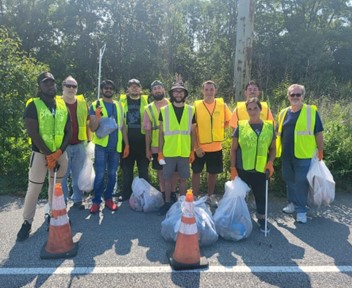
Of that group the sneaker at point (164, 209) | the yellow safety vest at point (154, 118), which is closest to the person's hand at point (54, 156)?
the yellow safety vest at point (154, 118)

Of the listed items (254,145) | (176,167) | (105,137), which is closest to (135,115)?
(105,137)

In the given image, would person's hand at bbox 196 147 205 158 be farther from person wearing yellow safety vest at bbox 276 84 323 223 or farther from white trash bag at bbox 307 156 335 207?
white trash bag at bbox 307 156 335 207

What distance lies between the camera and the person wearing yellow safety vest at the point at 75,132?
4.96 m

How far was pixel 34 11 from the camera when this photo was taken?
Result: 24.5 m

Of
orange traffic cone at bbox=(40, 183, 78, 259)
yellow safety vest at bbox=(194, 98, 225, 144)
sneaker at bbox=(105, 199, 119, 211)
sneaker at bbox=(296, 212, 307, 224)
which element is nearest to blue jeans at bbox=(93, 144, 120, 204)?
sneaker at bbox=(105, 199, 119, 211)

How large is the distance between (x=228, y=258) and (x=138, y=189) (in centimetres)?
199

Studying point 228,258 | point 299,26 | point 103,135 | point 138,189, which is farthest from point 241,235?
point 299,26

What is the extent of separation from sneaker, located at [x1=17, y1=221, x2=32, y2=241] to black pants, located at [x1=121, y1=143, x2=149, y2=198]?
1.82m

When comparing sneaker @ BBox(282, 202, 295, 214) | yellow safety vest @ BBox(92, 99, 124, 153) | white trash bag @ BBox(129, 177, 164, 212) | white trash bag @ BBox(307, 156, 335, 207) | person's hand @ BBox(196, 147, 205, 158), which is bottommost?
sneaker @ BBox(282, 202, 295, 214)

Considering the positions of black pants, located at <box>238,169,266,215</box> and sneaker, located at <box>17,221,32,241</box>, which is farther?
black pants, located at <box>238,169,266,215</box>

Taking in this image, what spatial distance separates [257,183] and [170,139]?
1.39 m

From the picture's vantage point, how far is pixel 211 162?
5.43 m

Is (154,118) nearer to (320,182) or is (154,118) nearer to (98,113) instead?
(98,113)

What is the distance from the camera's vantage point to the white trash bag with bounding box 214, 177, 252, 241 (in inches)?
171
